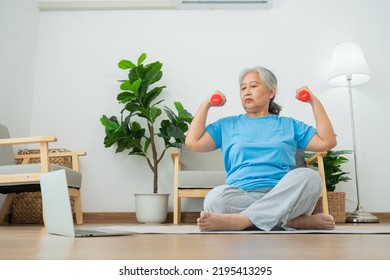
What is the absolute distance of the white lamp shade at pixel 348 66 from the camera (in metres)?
3.19

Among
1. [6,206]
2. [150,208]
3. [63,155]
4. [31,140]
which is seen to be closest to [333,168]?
[150,208]

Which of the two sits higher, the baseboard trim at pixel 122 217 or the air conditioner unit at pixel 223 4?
the air conditioner unit at pixel 223 4

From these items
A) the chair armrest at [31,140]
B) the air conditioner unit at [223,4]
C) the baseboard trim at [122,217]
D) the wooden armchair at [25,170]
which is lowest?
the baseboard trim at [122,217]

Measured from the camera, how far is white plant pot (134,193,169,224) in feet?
9.86

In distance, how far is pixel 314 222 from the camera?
1548 mm

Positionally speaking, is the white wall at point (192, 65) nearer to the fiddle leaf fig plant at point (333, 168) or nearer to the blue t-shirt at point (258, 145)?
the fiddle leaf fig plant at point (333, 168)

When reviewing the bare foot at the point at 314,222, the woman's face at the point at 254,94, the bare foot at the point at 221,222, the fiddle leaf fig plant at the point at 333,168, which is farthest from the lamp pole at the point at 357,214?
the bare foot at the point at 221,222

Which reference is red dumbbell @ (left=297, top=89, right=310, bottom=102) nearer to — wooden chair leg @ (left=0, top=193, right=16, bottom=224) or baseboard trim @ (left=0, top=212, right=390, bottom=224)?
baseboard trim @ (left=0, top=212, right=390, bottom=224)

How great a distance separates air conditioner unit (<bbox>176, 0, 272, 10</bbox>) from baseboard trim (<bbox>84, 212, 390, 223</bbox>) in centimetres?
169

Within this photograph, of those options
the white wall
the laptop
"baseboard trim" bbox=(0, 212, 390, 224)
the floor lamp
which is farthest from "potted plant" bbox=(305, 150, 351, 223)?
the laptop

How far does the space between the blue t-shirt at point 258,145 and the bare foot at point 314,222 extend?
167 millimetres

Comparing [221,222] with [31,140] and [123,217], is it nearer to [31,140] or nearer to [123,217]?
[31,140]
